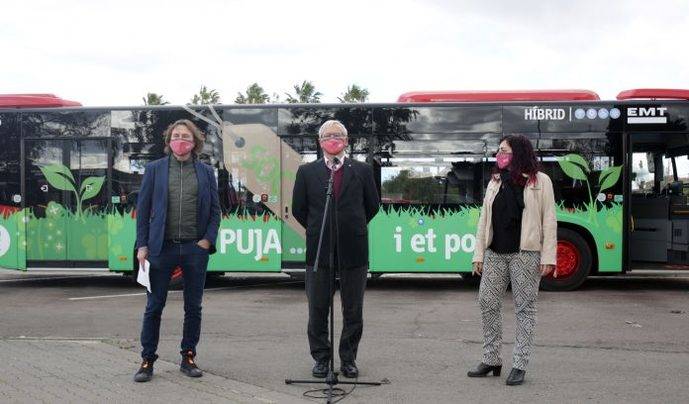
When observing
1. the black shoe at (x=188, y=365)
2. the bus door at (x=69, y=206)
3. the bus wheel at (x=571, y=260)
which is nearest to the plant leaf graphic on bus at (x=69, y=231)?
the bus door at (x=69, y=206)

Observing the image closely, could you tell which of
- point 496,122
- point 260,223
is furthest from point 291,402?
point 496,122

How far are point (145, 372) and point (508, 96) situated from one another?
7404mm

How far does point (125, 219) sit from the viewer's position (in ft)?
38.0

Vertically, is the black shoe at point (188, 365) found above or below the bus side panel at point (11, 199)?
below

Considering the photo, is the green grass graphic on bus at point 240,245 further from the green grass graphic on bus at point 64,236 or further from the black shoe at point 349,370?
the black shoe at point 349,370

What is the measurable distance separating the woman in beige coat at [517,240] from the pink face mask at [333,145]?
1190mm

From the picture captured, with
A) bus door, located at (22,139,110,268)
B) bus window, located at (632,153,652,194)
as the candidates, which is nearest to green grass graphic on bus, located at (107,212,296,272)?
bus door, located at (22,139,110,268)

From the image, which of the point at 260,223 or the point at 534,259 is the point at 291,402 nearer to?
the point at 534,259

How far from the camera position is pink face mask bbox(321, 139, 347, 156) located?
223 inches

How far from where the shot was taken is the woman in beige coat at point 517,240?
5.57 metres

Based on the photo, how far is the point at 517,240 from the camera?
18.4ft

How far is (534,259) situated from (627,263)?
6.15 m

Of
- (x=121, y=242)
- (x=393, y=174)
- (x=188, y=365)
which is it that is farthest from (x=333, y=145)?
(x=121, y=242)

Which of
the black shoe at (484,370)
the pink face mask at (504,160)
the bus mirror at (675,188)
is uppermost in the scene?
the pink face mask at (504,160)
